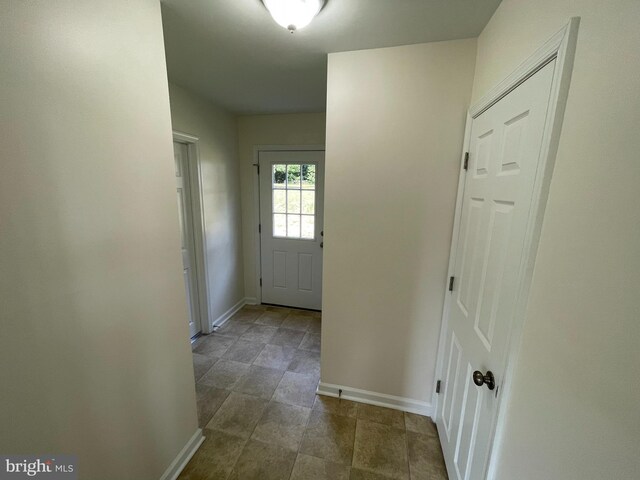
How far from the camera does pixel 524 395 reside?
764 mm

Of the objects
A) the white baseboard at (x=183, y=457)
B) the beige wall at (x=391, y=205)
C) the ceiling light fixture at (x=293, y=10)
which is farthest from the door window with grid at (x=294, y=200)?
the white baseboard at (x=183, y=457)

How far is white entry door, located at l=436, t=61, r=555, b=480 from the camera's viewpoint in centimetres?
82

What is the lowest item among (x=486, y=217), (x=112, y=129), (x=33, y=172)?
(x=486, y=217)

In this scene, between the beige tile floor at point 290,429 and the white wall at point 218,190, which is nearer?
the beige tile floor at point 290,429

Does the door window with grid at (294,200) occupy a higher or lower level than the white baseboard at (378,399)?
higher

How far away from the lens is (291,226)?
307 centimetres

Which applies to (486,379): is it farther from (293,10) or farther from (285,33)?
(285,33)

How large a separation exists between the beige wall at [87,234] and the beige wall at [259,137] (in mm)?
1817

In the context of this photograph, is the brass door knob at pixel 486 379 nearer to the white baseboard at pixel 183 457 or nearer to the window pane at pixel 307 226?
the white baseboard at pixel 183 457

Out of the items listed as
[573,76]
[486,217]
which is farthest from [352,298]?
[573,76]

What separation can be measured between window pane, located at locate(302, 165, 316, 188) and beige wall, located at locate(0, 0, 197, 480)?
71.1 inches

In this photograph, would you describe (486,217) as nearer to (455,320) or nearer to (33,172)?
(455,320)

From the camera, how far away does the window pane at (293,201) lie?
9.73 ft

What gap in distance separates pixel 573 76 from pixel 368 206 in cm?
104
